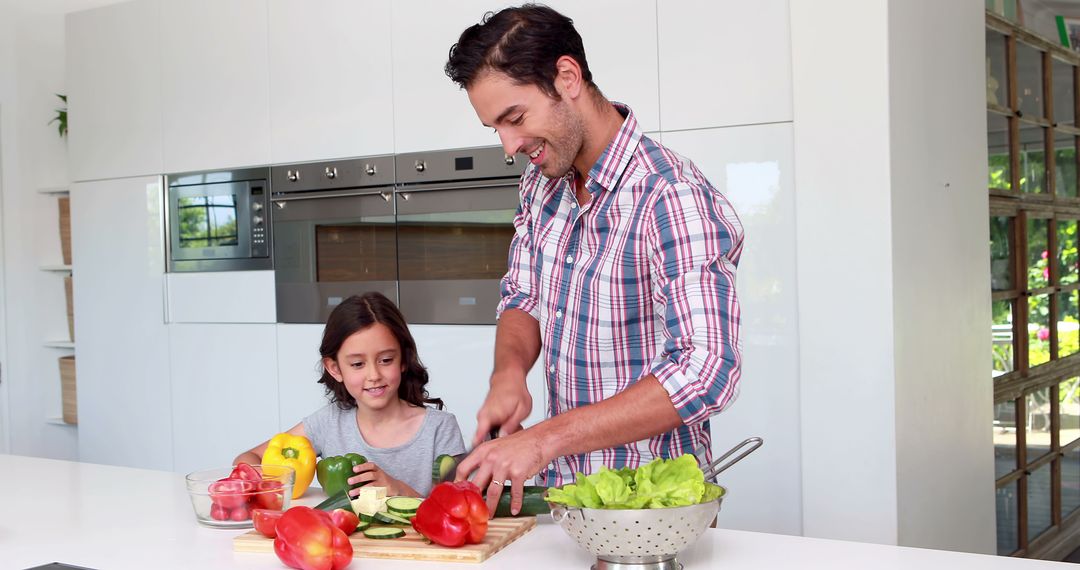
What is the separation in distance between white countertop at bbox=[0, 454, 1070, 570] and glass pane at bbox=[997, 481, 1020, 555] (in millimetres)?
2520

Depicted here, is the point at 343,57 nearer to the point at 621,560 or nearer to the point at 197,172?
the point at 197,172

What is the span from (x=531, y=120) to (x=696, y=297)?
0.40 meters

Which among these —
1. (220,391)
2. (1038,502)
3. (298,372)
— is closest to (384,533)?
(298,372)

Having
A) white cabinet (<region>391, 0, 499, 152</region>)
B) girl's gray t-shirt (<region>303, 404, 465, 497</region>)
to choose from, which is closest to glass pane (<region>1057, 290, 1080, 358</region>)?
white cabinet (<region>391, 0, 499, 152</region>)

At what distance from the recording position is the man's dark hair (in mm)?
1615

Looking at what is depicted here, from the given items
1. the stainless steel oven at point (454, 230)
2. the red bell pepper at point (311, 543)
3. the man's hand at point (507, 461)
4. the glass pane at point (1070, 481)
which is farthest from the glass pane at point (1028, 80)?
the red bell pepper at point (311, 543)

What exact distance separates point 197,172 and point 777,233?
7.72 feet

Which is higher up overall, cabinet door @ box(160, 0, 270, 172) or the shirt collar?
cabinet door @ box(160, 0, 270, 172)

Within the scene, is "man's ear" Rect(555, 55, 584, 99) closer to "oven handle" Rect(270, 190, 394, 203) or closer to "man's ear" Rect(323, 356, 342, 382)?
"man's ear" Rect(323, 356, 342, 382)

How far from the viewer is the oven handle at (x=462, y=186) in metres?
3.36

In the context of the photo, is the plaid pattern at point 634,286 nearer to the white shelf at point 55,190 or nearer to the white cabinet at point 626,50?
the white cabinet at point 626,50

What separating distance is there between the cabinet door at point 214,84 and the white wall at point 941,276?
2.30 meters

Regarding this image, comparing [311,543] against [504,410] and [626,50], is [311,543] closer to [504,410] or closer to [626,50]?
[504,410]

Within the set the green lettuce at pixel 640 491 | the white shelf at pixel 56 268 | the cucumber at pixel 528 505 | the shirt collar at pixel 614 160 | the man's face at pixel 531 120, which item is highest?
the man's face at pixel 531 120
